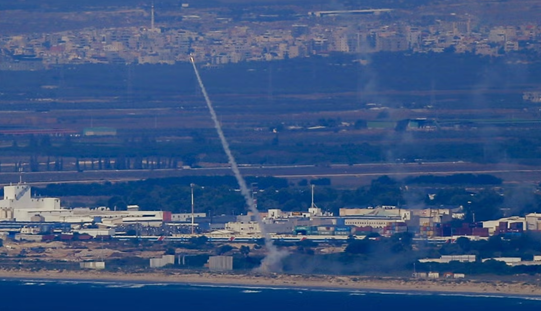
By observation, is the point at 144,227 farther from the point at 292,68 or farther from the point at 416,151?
the point at 292,68

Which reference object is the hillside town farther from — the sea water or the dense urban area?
the sea water

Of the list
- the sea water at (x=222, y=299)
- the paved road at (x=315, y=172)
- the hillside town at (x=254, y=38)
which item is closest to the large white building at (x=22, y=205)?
the paved road at (x=315, y=172)

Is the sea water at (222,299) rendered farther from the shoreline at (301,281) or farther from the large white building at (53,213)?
the large white building at (53,213)

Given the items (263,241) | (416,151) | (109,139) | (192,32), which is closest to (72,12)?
(192,32)

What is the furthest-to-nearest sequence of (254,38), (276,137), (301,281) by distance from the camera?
(254,38) < (276,137) < (301,281)

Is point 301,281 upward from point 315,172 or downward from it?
downward

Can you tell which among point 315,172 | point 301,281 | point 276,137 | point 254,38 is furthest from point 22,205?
point 254,38

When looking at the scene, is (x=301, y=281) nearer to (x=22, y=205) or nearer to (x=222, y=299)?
(x=222, y=299)
